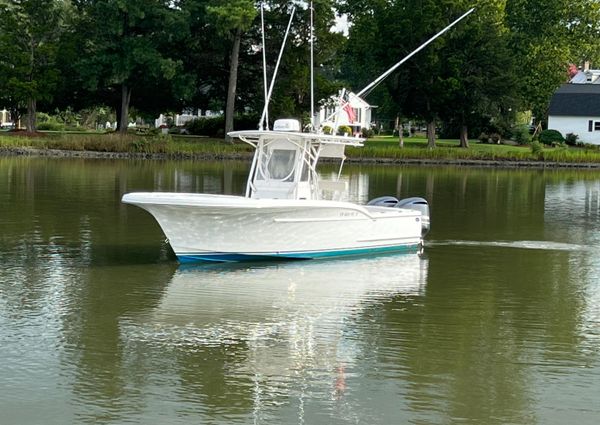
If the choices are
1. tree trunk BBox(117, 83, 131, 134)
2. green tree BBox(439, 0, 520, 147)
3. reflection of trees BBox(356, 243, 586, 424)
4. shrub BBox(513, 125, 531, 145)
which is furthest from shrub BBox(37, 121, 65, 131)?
reflection of trees BBox(356, 243, 586, 424)

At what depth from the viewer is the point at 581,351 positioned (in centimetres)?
1399

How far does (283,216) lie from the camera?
20078mm

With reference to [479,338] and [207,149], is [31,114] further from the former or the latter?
[479,338]

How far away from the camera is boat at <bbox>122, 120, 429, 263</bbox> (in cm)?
1941

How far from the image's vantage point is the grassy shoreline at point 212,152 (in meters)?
64.1

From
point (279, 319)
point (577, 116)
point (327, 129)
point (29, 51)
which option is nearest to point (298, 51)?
point (29, 51)

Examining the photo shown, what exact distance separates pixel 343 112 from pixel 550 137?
6029 cm

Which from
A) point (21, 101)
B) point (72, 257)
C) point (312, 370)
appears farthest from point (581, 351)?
point (21, 101)

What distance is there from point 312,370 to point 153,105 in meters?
67.8

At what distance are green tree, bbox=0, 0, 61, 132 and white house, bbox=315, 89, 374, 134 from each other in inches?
792

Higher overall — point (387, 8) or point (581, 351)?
point (387, 8)

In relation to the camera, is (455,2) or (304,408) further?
(455,2)

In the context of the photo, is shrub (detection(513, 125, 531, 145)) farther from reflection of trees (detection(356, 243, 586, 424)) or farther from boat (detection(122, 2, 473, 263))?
reflection of trees (detection(356, 243, 586, 424))

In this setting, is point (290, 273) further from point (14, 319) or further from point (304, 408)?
point (304, 408)
